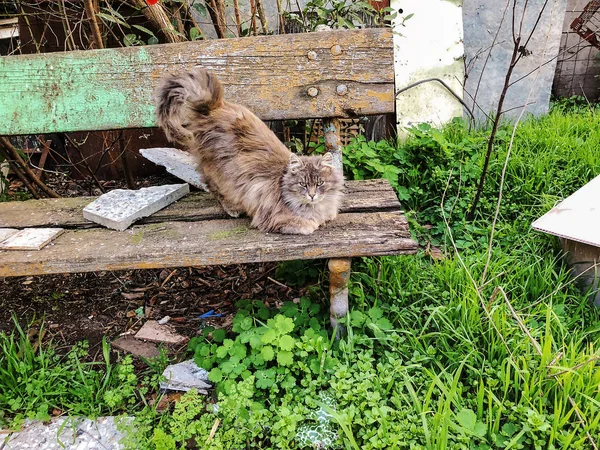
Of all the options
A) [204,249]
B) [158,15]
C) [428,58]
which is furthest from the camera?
[428,58]

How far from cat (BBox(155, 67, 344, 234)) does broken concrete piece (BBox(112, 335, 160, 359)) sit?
→ 0.90 m

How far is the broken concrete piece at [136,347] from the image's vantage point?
2.56 metres

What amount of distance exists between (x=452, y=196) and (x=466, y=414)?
5.83ft

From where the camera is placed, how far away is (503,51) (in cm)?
450

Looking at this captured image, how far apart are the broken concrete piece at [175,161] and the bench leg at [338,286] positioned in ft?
6.28

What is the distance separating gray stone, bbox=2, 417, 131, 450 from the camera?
2078 mm

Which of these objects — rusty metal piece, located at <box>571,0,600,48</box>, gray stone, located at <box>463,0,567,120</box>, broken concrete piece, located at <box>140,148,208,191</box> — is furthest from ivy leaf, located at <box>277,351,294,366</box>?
rusty metal piece, located at <box>571,0,600,48</box>

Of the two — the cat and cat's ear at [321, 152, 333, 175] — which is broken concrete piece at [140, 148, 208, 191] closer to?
the cat

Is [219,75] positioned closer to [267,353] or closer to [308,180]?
[308,180]

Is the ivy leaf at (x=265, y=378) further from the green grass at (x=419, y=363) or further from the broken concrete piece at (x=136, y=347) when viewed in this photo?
the broken concrete piece at (x=136, y=347)

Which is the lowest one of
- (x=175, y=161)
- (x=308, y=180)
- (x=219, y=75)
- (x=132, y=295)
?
(x=132, y=295)

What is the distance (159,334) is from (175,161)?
1.72 m

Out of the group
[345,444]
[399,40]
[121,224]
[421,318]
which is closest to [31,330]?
[121,224]

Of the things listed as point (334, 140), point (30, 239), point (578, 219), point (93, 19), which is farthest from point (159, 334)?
point (578, 219)
